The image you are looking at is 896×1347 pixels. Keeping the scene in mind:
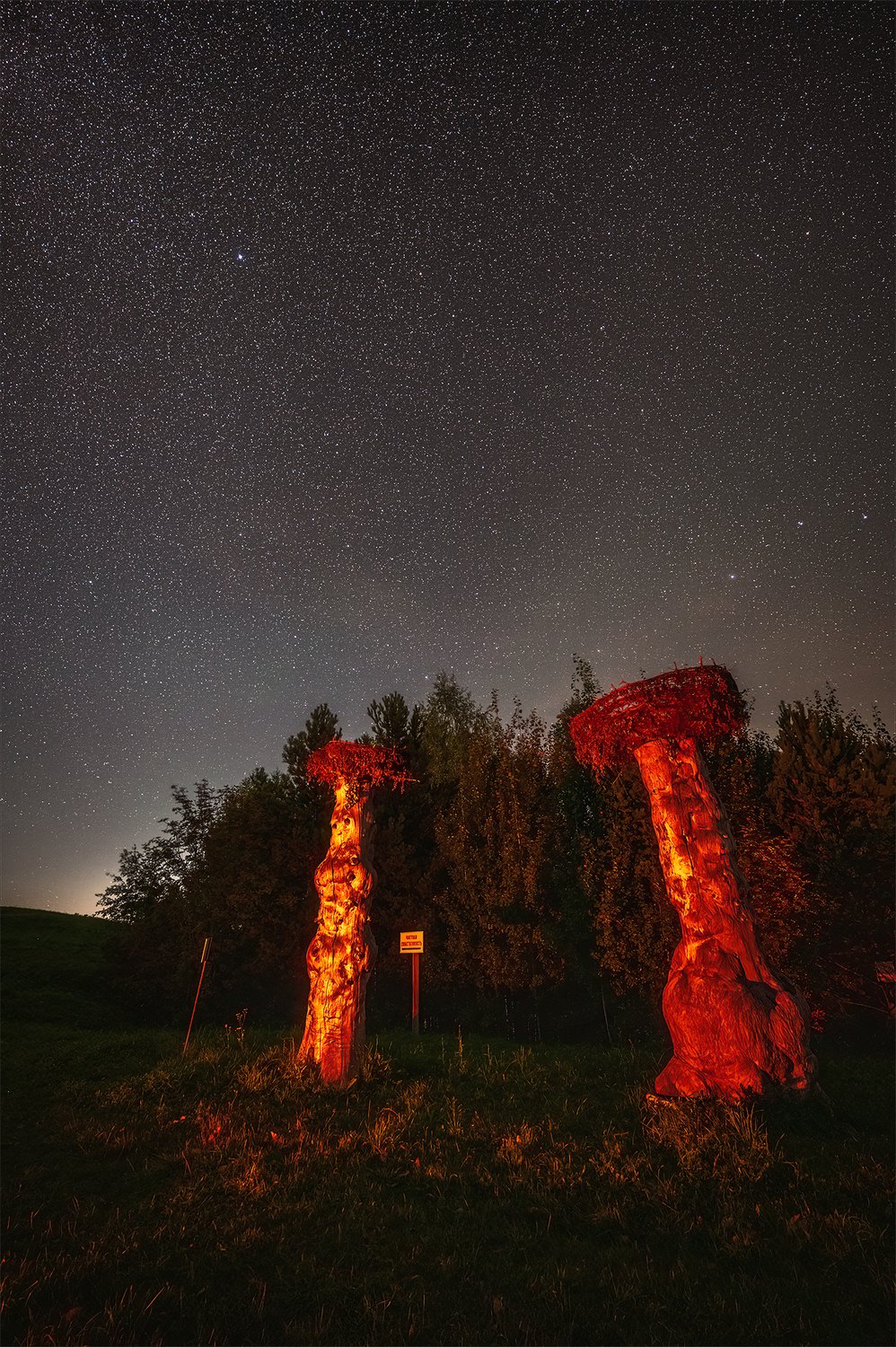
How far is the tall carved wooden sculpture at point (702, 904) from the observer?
7.89 m

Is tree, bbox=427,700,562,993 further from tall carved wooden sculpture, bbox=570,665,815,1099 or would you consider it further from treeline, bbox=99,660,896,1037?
tall carved wooden sculpture, bbox=570,665,815,1099

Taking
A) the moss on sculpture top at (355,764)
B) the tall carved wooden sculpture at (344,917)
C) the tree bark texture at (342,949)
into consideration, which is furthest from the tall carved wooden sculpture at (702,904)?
the tree bark texture at (342,949)

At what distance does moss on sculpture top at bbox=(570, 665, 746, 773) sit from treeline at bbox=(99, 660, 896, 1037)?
5.53 meters

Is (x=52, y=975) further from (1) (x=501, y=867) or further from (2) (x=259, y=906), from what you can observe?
(1) (x=501, y=867)

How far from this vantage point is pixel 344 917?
10.9m

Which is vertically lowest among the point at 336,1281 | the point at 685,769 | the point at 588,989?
the point at 336,1281

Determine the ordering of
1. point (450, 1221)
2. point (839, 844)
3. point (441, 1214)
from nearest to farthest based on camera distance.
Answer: point (450, 1221) < point (441, 1214) < point (839, 844)

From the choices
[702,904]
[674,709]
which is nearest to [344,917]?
[702,904]

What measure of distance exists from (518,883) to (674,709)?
400 inches

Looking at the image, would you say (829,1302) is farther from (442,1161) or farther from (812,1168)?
(442,1161)

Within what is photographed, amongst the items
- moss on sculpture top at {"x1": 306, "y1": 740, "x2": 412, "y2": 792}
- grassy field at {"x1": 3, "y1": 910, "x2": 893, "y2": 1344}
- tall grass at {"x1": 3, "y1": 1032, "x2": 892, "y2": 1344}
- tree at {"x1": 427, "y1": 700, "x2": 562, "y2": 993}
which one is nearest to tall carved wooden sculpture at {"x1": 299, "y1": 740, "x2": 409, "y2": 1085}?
moss on sculpture top at {"x1": 306, "y1": 740, "x2": 412, "y2": 792}

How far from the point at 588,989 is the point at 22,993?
16.5 meters

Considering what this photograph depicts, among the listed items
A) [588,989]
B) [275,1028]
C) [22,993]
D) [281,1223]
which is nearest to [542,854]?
[588,989]

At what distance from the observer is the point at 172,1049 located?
12.5m
